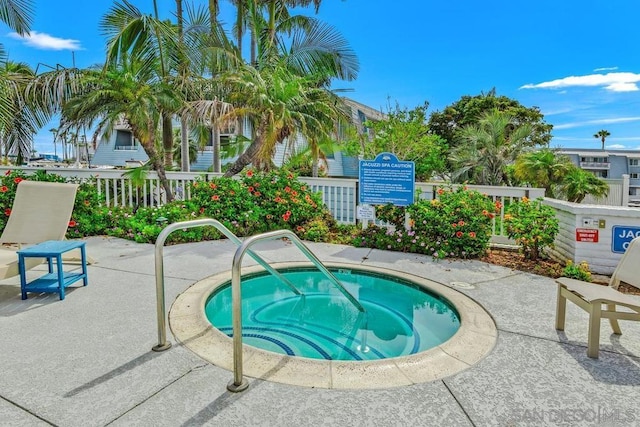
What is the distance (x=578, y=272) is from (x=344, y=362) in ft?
12.8

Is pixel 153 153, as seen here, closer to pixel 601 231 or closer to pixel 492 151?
pixel 601 231

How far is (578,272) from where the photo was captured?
5047 mm

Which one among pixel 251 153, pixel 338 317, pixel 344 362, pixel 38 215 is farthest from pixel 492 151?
pixel 38 215

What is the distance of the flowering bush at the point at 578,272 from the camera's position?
5.01m

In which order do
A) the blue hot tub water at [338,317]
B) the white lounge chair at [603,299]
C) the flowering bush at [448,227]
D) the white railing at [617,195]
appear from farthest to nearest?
the white railing at [617,195]
the flowering bush at [448,227]
the blue hot tub water at [338,317]
the white lounge chair at [603,299]

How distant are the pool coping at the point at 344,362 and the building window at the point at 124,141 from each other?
2886 cm

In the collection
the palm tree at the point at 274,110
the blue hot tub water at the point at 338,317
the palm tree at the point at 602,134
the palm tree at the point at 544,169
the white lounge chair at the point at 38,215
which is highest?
the palm tree at the point at 602,134

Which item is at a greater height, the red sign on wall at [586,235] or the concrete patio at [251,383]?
the red sign on wall at [586,235]

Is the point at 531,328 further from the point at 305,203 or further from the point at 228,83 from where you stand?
the point at 228,83

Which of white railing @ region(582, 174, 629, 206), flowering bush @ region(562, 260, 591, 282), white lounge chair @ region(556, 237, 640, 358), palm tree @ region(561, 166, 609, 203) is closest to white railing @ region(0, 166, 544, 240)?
flowering bush @ region(562, 260, 591, 282)

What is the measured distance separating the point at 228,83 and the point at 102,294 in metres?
6.46

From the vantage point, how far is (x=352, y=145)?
14.5 metres

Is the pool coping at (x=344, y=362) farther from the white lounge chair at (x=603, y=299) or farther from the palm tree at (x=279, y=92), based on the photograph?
the palm tree at (x=279, y=92)

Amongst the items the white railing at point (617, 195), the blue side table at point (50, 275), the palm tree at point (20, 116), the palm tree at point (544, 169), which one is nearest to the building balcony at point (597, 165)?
the white railing at point (617, 195)
